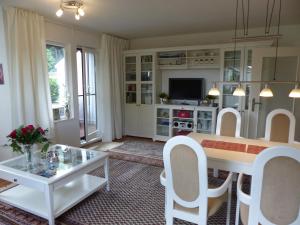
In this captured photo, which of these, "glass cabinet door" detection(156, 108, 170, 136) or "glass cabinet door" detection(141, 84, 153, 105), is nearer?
"glass cabinet door" detection(156, 108, 170, 136)

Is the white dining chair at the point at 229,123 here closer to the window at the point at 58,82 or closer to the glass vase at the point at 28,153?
the glass vase at the point at 28,153

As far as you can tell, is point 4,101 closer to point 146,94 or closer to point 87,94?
point 87,94

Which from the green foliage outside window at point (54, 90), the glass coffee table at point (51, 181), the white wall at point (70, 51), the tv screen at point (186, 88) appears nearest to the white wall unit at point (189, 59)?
the tv screen at point (186, 88)

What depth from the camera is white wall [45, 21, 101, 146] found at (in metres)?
3.98

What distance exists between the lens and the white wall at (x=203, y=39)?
4.26 metres

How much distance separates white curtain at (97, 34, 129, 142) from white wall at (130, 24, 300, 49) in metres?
0.57

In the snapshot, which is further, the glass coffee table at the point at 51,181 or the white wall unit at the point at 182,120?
the white wall unit at the point at 182,120

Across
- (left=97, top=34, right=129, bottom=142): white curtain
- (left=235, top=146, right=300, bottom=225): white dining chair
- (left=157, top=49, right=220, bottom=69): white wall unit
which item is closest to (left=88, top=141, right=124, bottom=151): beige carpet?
(left=97, top=34, right=129, bottom=142): white curtain

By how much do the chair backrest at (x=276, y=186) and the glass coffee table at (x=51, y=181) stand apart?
174 cm

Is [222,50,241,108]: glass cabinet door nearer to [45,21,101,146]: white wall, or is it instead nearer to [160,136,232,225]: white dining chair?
[45,21,101,146]: white wall

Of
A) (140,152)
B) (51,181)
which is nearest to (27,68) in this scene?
(51,181)

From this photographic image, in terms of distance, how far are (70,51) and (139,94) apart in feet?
6.14

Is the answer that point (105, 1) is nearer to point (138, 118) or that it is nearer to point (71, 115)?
point (71, 115)

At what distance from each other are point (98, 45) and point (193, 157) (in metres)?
3.95
